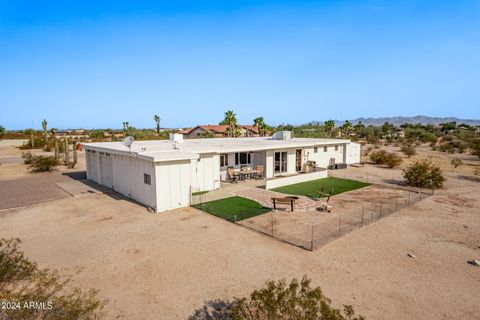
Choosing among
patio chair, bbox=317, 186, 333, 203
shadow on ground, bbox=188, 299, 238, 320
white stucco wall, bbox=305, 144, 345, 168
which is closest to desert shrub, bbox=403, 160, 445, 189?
patio chair, bbox=317, 186, 333, 203

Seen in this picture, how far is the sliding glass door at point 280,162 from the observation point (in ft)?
72.5

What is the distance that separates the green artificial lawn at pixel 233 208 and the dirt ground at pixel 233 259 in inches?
23.3

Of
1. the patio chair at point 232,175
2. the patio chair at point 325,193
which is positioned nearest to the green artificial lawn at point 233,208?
the patio chair at point 325,193

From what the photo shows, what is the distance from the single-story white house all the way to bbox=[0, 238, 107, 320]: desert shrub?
607cm

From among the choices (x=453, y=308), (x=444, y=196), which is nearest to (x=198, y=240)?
(x=453, y=308)

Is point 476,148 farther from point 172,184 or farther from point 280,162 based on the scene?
point 172,184

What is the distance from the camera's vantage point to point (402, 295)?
6742mm

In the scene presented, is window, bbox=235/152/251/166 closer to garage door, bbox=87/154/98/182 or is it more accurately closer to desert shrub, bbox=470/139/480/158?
garage door, bbox=87/154/98/182

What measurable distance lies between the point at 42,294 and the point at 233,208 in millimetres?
8356

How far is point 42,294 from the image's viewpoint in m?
6.56

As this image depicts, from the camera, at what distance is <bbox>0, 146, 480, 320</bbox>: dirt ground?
654 centimetres

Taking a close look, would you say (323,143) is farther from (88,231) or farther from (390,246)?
(88,231)

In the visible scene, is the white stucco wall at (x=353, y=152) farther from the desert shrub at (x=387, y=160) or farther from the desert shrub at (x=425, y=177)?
the desert shrub at (x=425, y=177)

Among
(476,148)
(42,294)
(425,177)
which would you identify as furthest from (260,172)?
(476,148)
